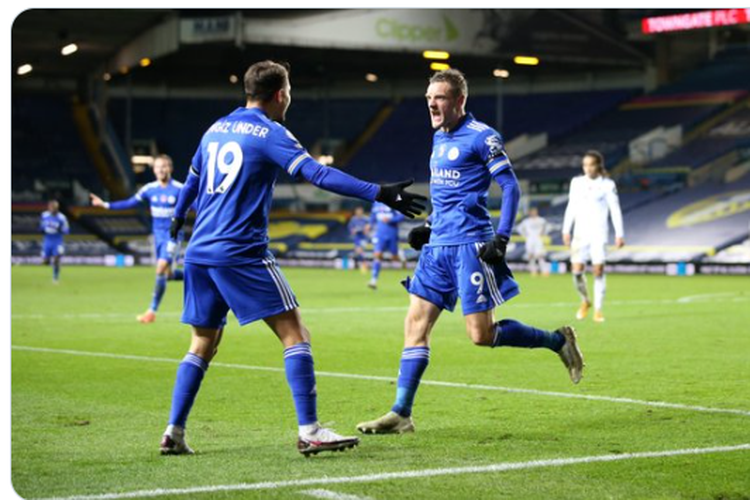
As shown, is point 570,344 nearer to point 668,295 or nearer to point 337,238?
point 668,295

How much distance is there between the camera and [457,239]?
328 inches

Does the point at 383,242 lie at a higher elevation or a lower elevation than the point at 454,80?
lower

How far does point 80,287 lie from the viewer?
1128 inches

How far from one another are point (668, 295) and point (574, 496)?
1906 cm

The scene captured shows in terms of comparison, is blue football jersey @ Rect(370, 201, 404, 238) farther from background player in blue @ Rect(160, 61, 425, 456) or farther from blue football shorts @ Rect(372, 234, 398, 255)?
background player in blue @ Rect(160, 61, 425, 456)

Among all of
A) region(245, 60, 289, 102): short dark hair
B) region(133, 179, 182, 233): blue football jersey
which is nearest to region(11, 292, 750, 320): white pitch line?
region(133, 179, 182, 233): blue football jersey

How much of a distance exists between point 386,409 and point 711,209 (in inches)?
1353

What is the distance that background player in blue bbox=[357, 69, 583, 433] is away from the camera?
8195 mm

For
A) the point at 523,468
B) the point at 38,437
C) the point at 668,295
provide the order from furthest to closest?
the point at 668,295 < the point at 38,437 < the point at 523,468

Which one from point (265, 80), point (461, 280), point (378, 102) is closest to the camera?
point (265, 80)

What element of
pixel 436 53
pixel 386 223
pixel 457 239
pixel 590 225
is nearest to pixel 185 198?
pixel 457 239

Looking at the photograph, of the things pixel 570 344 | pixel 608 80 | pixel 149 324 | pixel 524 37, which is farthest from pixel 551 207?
pixel 570 344

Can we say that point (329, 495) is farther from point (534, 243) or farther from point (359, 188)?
point (534, 243)

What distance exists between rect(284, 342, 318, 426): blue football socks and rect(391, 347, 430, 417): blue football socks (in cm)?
98
